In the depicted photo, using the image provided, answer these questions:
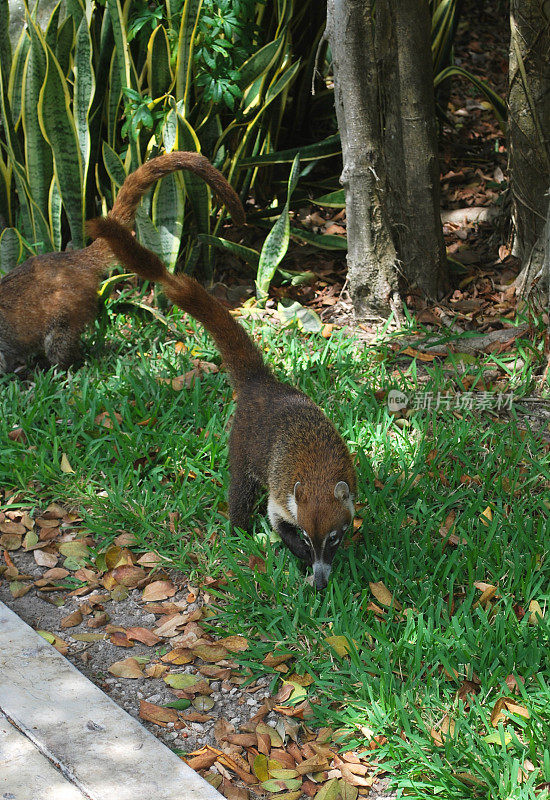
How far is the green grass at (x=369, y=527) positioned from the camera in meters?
2.48

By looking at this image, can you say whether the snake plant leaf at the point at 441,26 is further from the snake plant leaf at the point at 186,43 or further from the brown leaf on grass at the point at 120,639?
the brown leaf on grass at the point at 120,639

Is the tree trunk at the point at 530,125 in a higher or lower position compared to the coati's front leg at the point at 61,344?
higher

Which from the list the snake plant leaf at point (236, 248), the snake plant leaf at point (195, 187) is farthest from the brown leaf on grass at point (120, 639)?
the snake plant leaf at point (195, 187)

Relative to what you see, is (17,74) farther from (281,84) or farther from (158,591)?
(158,591)

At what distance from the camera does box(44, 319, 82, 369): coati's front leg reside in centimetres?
454

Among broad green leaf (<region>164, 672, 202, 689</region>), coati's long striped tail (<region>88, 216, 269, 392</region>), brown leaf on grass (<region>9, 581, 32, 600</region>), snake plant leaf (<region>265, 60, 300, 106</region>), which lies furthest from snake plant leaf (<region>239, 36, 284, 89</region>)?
broad green leaf (<region>164, 672, 202, 689</region>)

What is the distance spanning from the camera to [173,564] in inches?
→ 130

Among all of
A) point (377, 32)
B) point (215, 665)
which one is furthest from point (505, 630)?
point (377, 32)

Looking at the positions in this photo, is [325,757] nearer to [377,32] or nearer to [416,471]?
[416,471]

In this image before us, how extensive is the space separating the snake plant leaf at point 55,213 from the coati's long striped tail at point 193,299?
177 centimetres

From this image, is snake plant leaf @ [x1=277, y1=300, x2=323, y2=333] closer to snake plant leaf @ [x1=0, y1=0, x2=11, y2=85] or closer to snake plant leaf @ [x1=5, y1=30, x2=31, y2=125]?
snake plant leaf @ [x1=5, y1=30, x2=31, y2=125]

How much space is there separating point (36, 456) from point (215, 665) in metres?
1.47

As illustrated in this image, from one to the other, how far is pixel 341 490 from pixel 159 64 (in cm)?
335

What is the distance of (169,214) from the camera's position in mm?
5078
